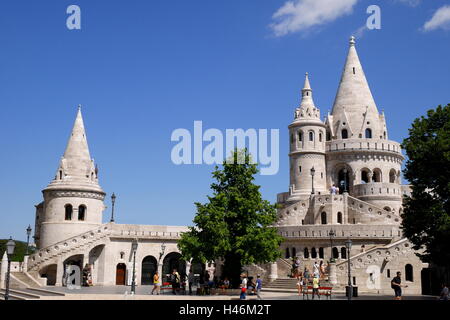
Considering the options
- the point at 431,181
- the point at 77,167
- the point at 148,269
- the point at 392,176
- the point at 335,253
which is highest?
the point at 392,176

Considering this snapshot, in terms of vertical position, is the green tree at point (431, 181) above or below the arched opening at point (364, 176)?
below

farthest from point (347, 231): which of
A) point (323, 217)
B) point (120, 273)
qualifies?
point (120, 273)

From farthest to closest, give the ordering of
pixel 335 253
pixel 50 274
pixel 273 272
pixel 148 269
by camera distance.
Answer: pixel 148 269 < pixel 335 253 < pixel 50 274 < pixel 273 272

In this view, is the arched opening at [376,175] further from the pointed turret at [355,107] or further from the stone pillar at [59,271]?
the stone pillar at [59,271]

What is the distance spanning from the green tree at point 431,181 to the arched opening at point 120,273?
84.7 ft

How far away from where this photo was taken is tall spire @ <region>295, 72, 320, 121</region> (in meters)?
60.8

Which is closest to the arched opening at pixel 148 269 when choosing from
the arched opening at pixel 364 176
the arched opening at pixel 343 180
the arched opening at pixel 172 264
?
the arched opening at pixel 172 264

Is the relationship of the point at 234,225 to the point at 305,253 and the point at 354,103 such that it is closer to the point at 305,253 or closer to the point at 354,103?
the point at 305,253

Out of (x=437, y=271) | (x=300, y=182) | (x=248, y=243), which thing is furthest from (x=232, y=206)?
(x=300, y=182)

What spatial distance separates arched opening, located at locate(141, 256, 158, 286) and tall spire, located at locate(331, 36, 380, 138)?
86.9 ft

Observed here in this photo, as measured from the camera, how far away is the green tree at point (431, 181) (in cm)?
2876

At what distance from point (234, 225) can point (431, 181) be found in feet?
38.9

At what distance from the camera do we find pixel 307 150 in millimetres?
60156
